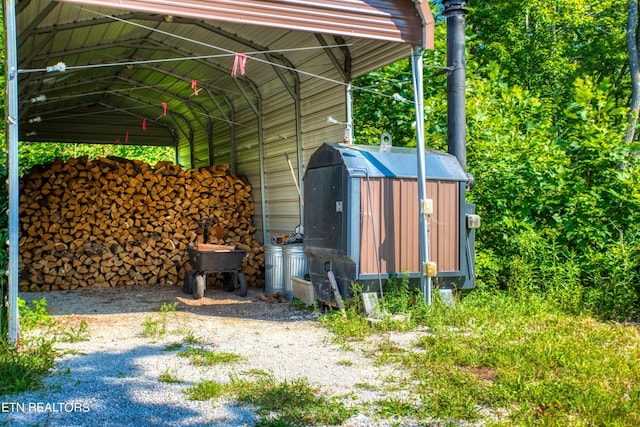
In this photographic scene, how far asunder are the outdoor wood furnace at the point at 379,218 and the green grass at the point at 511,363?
1.33 ft

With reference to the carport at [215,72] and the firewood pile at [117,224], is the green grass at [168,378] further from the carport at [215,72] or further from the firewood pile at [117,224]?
the firewood pile at [117,224]

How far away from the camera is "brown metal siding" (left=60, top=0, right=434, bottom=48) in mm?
5641

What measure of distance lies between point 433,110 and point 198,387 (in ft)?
21.3

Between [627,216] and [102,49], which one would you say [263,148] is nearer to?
[102,49]

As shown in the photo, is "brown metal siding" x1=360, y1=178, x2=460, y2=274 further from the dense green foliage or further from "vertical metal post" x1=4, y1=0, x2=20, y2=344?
Result: "vertical metal post" x1=4, y1=0, x2=20, y2=344

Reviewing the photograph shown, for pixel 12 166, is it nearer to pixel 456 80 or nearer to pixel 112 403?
pixel 112 403

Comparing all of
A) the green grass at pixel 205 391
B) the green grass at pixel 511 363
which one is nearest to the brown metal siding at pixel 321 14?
the green grass at pixel 511 363

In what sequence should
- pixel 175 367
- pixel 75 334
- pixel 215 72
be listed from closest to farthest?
pixel 175 367 < pixel 75 334 < pixel 215 72

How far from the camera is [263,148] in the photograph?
10891 millimetres

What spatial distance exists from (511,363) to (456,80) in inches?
163

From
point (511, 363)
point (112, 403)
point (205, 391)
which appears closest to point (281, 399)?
point (205, 391)

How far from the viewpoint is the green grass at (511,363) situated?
3.54m

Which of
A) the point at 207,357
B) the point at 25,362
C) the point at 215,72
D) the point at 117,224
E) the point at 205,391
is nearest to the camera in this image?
the point at 205,391

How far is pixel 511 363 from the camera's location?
14.7 feet
